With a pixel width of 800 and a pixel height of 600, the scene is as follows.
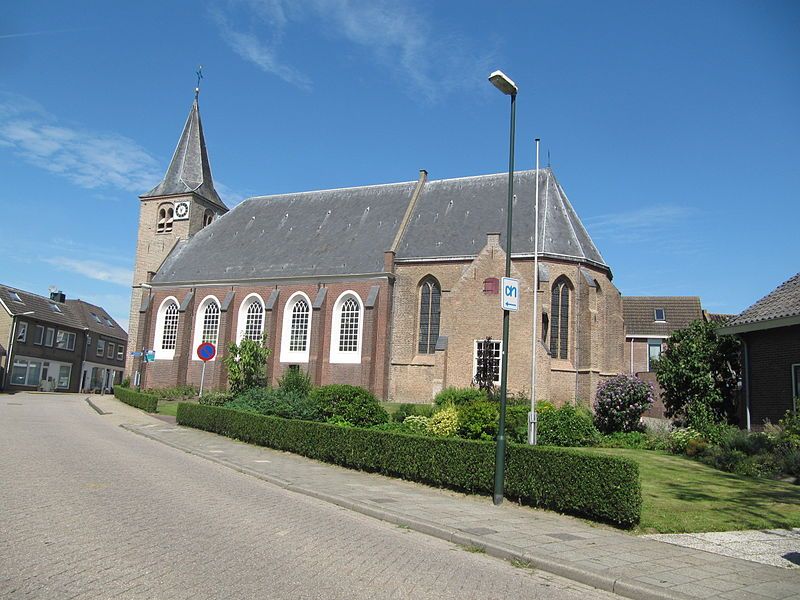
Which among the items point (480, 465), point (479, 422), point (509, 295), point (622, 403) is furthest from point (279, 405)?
point (622, 403)

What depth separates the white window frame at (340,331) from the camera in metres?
37.5

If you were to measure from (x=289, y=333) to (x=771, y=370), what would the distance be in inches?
1115

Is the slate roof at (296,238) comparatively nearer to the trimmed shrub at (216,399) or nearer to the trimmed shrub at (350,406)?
the trimmed shrub at (216,399)

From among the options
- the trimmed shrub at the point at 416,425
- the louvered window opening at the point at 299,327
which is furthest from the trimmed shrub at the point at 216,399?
the louvered window opening at the point at 299,327

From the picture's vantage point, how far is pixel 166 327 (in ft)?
147

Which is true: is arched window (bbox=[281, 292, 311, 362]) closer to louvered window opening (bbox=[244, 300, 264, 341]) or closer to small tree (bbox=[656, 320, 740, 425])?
louvered window opening (bbox=[244, 300, 264, 341])

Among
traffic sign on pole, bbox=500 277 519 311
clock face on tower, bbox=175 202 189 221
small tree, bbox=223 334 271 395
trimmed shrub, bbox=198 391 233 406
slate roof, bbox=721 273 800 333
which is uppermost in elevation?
clock face on tower, bbox=175 202 189 221

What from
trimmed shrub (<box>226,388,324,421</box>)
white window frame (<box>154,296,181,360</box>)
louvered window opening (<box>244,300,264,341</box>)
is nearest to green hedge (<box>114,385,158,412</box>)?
white window frame (<box>154,296,181,360</box>)

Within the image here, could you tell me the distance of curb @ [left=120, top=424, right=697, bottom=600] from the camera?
6648mm

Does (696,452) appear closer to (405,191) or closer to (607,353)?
(607,353)

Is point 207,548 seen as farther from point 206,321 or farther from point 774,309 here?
point 206,321

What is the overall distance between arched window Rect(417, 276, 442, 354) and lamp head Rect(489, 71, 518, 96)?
24.5 meters

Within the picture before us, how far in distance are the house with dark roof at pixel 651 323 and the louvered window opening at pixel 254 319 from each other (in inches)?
1004

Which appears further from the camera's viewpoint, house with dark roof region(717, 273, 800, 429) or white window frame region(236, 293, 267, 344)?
white window frame region(236, 293, 267, 344)
